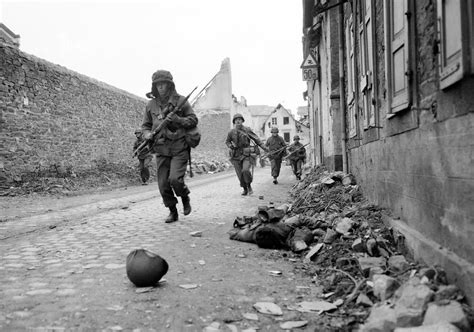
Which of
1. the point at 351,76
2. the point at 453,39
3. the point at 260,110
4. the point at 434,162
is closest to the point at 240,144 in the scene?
the point at 351,76

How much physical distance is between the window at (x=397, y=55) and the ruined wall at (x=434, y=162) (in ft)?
0.33

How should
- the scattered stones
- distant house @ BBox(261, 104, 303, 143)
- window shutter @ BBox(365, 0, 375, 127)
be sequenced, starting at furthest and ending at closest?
distant house @ BBox(261, 104, 303, 143) < window shutter @ BBox(365, 0, 375, 127) < the scattered stones

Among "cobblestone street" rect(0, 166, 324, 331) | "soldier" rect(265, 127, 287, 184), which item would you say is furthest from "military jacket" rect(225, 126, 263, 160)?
"cobblestone street" rect(0, 166, 324, 331)

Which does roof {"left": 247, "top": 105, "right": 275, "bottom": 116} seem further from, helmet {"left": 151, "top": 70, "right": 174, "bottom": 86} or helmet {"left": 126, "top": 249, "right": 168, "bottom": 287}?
helmet {"left": 126, "top": 249, "right": 168, "bottom": 287}

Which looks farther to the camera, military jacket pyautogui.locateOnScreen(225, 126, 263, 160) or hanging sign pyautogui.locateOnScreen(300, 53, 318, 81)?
hanging sign pyautogui.locateOnScreen(300, 53, 318, 81)

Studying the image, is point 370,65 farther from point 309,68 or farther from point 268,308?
point 309,68

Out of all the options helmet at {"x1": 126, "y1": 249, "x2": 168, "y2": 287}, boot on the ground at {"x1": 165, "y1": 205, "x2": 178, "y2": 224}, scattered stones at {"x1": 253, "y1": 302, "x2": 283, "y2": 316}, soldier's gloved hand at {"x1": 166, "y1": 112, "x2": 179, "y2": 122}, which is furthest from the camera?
boot on the ground at {"x1": 165, "y1": 205, "x2": 178, "y2": 224}

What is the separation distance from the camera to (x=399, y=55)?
377cm

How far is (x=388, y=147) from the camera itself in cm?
432

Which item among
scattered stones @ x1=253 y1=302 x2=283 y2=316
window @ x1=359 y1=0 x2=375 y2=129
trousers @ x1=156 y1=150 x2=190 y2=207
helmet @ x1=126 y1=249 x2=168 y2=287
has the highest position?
window @ x1=359 y1=0 x2=375 y2=129

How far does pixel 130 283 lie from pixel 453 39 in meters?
2.79

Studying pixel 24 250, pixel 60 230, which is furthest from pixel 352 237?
pixel 60 230

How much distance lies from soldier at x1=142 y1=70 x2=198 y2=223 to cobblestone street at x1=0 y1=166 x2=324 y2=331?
0.64 m

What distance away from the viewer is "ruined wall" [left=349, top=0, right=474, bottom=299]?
7.57 feet
